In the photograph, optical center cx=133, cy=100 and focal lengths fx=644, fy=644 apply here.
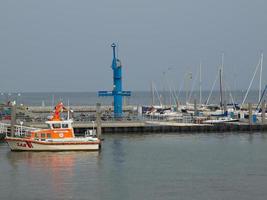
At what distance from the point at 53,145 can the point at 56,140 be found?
47 cm

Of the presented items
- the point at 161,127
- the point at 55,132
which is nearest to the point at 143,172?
the point at 55,132

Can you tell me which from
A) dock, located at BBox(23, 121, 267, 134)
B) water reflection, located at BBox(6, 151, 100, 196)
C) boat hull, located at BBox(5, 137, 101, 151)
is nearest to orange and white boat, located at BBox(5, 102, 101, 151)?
boat hull, located at BBox(5, 137, 101, 151)

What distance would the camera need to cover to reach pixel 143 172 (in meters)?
41.6

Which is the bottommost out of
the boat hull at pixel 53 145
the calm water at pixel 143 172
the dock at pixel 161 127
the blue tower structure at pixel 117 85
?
the calm water at pixel 143 172

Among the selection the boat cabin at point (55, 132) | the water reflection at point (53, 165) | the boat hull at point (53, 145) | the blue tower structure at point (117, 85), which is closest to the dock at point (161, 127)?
the blue tower structure at point (117, 85)

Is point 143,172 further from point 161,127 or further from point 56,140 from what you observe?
point 161,127

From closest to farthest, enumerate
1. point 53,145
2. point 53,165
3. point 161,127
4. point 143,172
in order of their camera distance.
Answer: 1. point 143,172
2. point 53,165
3. point 53,145
4. point 161,127

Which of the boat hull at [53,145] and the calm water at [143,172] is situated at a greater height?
the boat hull at [53,145]

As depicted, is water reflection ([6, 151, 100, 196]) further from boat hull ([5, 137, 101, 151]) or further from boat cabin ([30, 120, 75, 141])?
boat cabin ([30, 120, 75, 141])

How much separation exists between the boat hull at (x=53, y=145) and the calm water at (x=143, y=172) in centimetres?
68

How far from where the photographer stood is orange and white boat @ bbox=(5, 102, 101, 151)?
51750 millimetres

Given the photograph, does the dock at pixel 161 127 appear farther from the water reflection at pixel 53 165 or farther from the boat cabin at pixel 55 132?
the water reflection at pixel 53 165

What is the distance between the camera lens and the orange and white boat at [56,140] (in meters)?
51.8

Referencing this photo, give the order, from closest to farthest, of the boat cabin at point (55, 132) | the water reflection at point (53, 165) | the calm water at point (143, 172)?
the calm water at point (143, 172) < the water reflection at point (53, 165) < the boat cabin at point (55, 132)
